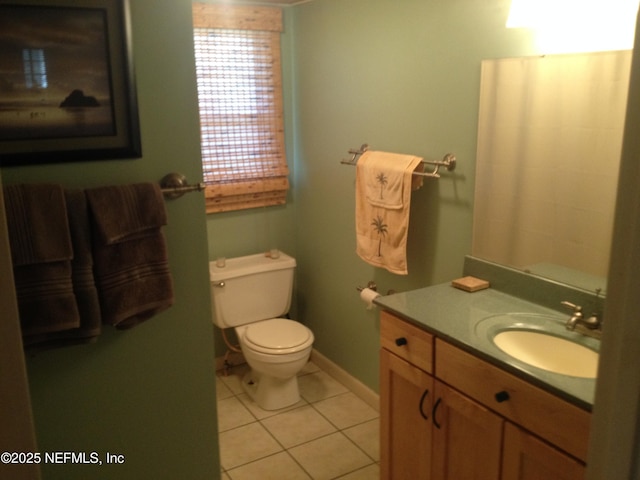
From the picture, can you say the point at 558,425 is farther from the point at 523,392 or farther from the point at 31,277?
the point at 31,277

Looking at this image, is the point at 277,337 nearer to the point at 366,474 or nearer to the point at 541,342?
the point at 366,474

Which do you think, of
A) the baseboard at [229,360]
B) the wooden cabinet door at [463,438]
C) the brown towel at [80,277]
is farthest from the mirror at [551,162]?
the baseboard at [229,360]

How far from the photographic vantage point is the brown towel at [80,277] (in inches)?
55.0

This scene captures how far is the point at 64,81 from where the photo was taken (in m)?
1.44

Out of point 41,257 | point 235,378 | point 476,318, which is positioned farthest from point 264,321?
point 41,257

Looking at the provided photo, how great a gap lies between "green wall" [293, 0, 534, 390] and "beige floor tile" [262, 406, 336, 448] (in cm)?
34

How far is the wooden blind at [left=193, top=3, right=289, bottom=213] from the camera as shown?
120 inches

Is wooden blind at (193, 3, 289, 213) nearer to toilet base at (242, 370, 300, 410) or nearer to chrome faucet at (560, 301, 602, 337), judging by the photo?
toilet base at (242, 370, 300, 410)

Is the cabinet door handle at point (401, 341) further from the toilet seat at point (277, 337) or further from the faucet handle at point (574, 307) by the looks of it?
the toilet seat at point (277, 337)

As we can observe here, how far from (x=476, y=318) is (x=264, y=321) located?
1540 mm

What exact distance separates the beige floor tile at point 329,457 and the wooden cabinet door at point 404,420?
378 millimetres

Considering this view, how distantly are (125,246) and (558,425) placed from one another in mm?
1205

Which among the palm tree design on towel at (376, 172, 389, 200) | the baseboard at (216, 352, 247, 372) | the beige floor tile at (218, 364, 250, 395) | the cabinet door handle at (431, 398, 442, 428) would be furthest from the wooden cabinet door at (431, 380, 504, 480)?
the baseboard at (216, 352, 247, 372)

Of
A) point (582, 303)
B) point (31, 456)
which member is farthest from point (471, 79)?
point (31, 456)
